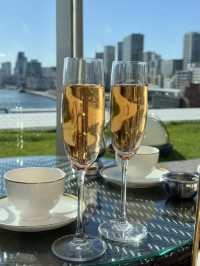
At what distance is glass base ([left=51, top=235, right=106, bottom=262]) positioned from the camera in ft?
2.08

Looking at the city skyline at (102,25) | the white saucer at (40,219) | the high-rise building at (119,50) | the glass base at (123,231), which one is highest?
the city skyline at (102,25)

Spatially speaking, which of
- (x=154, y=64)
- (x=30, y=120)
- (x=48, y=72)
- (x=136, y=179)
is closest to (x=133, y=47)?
(x=154, y=64)

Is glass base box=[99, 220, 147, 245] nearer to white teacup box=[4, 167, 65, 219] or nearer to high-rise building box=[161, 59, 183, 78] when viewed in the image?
white teacup box=[4, 167, 65, 219]

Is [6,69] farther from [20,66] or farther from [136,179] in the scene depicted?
[136,179]

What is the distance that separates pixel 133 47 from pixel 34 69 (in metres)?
0.94

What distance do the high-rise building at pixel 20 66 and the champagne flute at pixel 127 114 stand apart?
8.82 ft

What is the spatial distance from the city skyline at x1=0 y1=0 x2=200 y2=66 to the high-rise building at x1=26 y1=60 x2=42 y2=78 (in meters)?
0.07

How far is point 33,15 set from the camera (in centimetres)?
326

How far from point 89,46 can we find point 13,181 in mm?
3131

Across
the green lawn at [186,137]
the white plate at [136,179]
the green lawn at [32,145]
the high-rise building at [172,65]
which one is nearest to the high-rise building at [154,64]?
the high-rise building at [172,65]

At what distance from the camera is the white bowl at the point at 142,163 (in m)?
0.95

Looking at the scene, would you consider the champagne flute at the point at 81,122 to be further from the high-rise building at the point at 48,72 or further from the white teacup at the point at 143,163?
the high-rise building at the point at 48,72

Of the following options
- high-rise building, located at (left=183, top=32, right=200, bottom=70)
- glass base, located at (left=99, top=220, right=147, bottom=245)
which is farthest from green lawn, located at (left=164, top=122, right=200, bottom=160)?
glass base, located at (left=99, top=220, right=147, bottom=245)

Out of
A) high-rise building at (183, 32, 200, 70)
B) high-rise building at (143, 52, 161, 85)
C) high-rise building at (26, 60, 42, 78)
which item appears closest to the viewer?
high-rise building at (26, 60, 42, 78)
